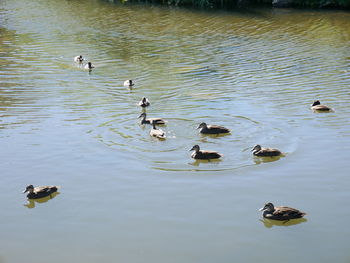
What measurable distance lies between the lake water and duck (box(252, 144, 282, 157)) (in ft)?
0.61

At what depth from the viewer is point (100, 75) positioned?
23078mm

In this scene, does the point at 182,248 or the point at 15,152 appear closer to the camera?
the point at 182,248

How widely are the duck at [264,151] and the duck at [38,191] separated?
483cm

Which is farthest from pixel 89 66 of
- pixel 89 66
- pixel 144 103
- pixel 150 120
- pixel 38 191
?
pixel 38 191

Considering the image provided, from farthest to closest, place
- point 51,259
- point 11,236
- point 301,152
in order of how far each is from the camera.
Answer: point 301,152, point 11,236, point 51,259

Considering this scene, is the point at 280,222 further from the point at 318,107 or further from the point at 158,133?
the point at 318,107

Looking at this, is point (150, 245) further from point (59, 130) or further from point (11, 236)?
point (59, 130)

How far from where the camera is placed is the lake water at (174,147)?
10828 millimetres

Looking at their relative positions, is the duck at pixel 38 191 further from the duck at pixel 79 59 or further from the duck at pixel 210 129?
the duck at pixel 79 59

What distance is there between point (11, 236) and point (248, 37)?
21027mm

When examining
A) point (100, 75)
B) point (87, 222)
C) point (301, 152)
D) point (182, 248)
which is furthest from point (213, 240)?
point (100, 75)

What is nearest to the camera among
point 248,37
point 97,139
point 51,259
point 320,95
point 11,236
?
point 51,259

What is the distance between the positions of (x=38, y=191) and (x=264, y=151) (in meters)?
5.28

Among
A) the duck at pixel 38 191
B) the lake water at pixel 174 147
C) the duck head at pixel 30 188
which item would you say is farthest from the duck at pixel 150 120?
the duck head at pixel 30 188
